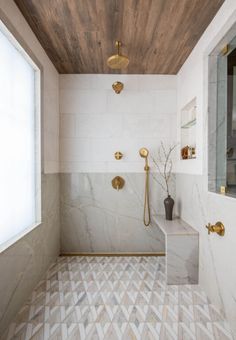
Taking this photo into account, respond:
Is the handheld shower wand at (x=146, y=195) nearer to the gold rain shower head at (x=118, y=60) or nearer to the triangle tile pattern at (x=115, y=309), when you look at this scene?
the triangle tile pattern at (x=115, y=309)

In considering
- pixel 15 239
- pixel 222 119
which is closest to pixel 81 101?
pixel 222 119

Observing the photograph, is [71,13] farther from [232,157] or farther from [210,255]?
[210,255]

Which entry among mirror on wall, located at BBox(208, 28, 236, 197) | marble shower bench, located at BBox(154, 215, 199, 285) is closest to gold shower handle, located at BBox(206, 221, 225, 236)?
mirror on wall, located at BBox(208, 28, 236, 197)

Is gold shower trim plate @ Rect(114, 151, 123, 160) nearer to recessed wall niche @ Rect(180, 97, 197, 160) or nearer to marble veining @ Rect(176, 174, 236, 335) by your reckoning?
recessed wall niche @ Rect(180, 97, 197, 160)

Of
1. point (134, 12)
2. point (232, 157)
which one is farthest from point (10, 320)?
point (134, 12)

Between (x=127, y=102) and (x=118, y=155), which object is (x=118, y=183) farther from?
(x=127, y=102)

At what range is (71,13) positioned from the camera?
157cm

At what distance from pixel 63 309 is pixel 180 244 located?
1.05 metres

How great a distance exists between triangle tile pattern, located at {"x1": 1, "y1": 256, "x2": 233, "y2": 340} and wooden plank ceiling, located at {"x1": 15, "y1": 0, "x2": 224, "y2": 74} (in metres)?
2.10

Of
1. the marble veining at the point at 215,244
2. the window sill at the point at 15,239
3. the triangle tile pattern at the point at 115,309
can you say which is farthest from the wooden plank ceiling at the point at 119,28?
the triangle tile pattern at the point at 115,309

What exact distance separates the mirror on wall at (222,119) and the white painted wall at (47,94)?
57.2 inches

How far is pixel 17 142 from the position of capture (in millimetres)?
1635

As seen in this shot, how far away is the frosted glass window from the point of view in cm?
144

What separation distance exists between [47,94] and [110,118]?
Answer: 29.1 inches
